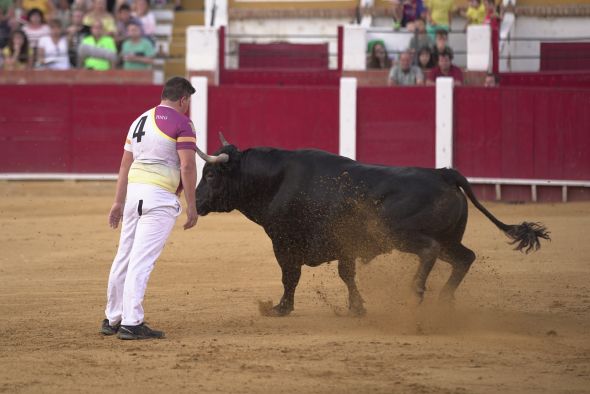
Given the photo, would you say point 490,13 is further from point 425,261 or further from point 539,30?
point 425,261

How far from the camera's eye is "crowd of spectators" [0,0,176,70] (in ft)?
54.7

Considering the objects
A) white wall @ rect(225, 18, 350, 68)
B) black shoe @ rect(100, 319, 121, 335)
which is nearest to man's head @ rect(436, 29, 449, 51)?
white wall @ rect(225, 18, 350, 68)

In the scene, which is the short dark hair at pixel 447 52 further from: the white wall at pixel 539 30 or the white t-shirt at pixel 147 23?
the white t-shirt at pixel 147 23

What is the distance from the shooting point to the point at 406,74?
15414 mm

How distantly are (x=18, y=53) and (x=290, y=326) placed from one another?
1075 centimetres

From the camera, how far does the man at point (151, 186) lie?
21.0 feet

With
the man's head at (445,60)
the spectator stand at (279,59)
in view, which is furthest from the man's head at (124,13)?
the man's head at (445,60)

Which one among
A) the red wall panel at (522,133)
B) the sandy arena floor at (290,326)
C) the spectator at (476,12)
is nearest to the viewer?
the sandy arena floor at (290,326)

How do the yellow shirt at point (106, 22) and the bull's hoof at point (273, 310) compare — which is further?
the yellow shirt at point (106, 22)

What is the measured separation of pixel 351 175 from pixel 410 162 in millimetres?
8087

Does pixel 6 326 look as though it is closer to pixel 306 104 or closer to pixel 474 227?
pixel 474 227

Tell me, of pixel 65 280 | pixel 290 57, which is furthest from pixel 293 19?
pixel 65 280

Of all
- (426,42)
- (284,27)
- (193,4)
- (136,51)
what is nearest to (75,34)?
(136,51)

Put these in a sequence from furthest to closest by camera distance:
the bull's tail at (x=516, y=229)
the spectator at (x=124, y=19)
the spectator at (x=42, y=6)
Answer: the spectator at (x=42, y=6) < the spectator at (x=124, y=19) < the bull's tail at (x=516, y=229)
